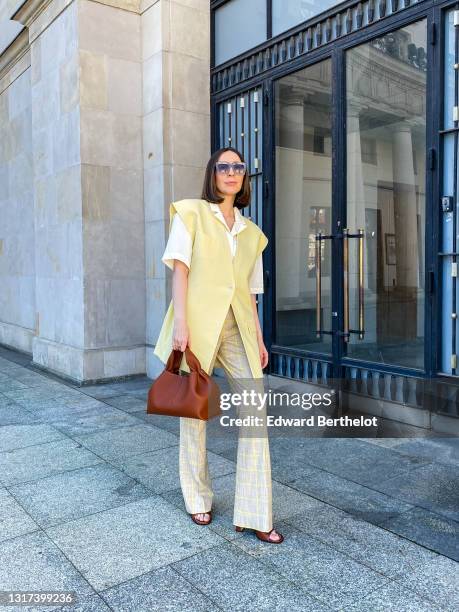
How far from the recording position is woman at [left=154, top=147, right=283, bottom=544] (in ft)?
10.4

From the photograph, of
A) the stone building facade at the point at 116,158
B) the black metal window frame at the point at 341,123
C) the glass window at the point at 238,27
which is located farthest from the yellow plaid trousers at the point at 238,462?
the glass window at the point at 238,27

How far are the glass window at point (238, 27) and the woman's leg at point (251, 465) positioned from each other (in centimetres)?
484

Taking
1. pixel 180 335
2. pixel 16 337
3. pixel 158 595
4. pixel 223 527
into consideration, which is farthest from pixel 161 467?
pixel 16 337

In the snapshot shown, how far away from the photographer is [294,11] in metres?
6.26

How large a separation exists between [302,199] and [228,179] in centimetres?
334

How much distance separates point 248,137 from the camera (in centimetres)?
700

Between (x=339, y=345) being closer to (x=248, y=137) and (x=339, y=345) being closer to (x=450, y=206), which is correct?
(x=450, y=206)

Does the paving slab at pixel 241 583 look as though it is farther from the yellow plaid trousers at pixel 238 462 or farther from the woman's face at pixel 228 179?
→ the woman's face at pixel 228 179

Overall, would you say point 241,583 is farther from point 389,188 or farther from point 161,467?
point 389,188

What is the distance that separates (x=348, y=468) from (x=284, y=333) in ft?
8.34

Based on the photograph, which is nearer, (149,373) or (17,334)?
(149,373)

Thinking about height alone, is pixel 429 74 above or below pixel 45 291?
above

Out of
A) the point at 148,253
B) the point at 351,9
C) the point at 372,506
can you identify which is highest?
the point at 351,9

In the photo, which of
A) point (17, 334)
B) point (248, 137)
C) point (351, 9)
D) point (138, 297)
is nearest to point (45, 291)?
point (138, 297)
